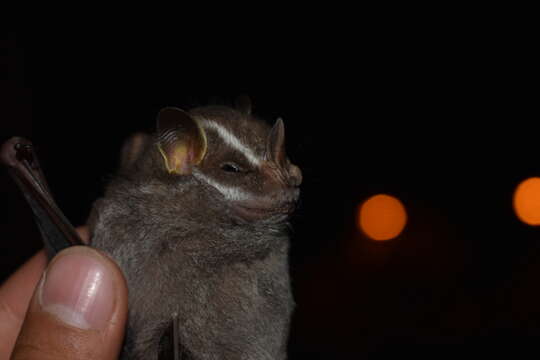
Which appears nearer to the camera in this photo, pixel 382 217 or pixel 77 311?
pixel 77 311

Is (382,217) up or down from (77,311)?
up

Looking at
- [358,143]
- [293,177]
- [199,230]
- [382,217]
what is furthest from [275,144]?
[382,217]

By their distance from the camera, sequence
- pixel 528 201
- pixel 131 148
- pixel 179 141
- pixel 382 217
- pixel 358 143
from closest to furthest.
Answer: pixel 179 141, pixel 131 148, pixel 358 143, pixel 528 201, pixel 382 217

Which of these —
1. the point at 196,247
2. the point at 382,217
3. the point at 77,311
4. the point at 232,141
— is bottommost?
the point at 77,311

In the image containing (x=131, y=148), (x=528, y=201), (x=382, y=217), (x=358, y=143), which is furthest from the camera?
(x=382, y=217)

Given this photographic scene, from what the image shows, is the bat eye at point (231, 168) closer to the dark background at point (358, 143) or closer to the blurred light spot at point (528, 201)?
the dark background at point (358, 143)

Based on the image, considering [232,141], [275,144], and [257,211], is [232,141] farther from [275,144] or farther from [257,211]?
[257,211]

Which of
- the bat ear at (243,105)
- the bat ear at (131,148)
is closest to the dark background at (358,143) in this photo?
the bat ear at (131,148)

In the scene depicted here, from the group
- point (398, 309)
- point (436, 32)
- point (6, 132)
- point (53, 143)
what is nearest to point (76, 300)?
point (53, 143)
